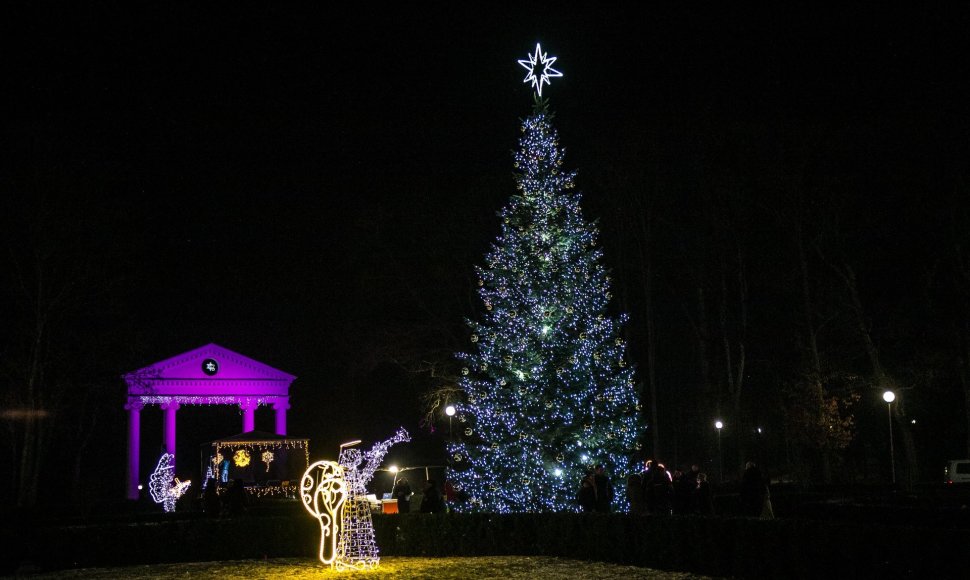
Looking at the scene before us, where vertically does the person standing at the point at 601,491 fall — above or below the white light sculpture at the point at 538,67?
below

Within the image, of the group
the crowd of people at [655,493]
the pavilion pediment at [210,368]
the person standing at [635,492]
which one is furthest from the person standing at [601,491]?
the pavilion pediment at [210,368]

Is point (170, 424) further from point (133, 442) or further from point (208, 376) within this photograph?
point (208, 376)

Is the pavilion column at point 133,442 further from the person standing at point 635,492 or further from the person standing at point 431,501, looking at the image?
the person standing at point 635,492

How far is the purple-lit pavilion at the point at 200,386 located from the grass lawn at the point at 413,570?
952 inches

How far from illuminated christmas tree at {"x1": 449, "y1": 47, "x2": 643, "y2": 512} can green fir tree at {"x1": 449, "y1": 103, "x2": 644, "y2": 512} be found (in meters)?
0.02

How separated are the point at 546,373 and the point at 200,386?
24251 millimetres

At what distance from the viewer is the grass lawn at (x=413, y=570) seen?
53.9 ft

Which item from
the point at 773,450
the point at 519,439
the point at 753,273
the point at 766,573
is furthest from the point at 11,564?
the point at 773,450

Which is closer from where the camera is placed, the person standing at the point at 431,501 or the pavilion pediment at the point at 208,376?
the person standing at the point at 431,501

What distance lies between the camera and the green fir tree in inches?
938

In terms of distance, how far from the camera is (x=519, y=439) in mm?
24062

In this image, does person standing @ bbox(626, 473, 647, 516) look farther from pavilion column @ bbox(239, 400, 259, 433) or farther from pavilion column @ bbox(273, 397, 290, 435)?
pavilion column @ bbox(239, 400, 259, 433)

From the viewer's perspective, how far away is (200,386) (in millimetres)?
43969

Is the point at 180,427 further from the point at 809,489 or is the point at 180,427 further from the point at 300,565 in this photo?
the point at 300,565
